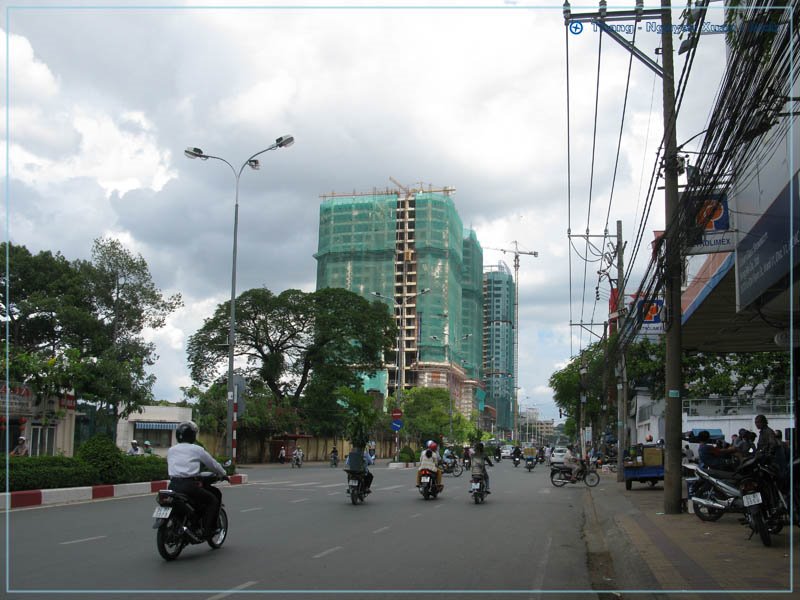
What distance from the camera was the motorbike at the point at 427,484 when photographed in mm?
21688

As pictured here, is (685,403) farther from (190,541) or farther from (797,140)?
(190,541)

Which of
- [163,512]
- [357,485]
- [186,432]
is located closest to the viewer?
[163,512]

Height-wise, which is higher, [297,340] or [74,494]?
[297,340]

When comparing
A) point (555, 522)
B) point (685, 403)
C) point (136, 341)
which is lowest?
point (555, 522)

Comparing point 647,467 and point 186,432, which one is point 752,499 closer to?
point 186,432

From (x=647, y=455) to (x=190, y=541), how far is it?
1947 cm

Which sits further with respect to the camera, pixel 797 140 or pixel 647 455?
pixel 647 455

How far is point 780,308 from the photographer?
14750mm

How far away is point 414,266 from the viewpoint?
13738 cm

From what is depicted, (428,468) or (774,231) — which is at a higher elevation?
(774,231)

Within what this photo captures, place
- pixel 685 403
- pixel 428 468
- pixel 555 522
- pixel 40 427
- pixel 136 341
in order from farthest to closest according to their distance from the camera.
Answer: pixel 136 341, pixel 685 403, pixel 40 427, pixel 428 468, pixel 555 522

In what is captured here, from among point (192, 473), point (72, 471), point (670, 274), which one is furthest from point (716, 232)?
point (72, 471)

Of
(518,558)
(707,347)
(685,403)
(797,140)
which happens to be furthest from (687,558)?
(685,403)

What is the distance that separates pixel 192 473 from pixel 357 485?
33.5 feet
